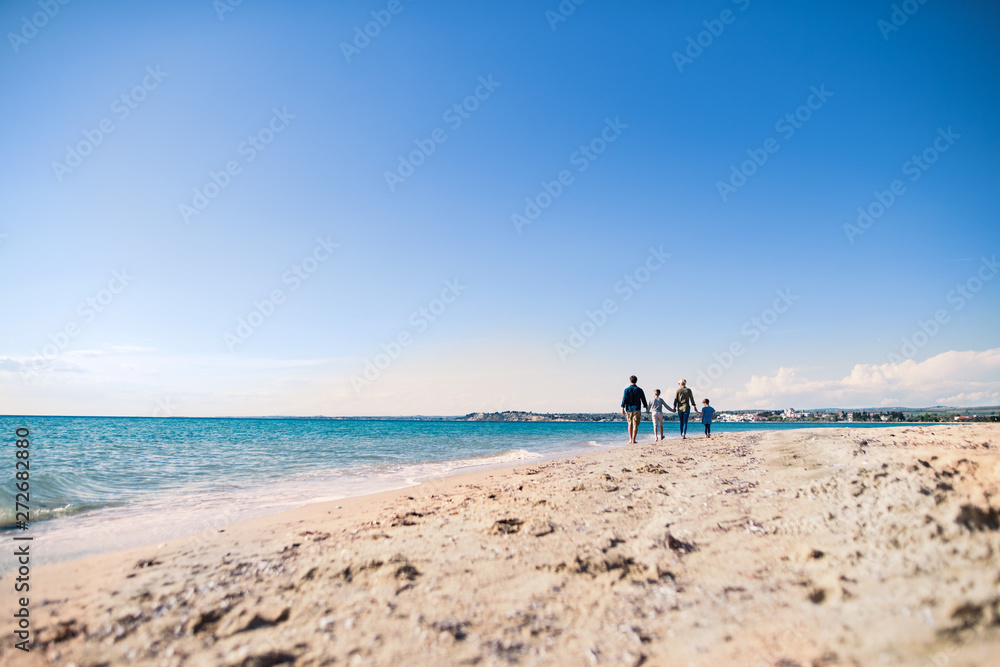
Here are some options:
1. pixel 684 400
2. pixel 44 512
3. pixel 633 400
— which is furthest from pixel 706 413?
pixel 44 512

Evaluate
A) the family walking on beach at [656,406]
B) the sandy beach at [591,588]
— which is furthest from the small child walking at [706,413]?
the sandy beach at [591,588]

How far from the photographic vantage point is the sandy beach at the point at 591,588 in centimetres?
292

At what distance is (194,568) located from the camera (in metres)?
5.20

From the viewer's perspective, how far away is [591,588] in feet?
12.6

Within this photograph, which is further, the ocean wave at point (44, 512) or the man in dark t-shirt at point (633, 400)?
the man in dark t-shirt at point (633, 400)

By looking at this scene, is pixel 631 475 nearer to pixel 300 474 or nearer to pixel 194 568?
pixel 194 568

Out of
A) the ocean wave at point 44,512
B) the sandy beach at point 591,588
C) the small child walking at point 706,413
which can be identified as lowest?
the ocean wave at point 44,512

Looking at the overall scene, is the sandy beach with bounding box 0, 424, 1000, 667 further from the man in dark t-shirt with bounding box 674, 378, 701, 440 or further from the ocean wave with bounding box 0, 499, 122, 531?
the man in dark t-shirt with bounding box 674, 378, 701, 440

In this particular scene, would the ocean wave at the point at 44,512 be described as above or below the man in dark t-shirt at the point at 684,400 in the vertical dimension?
below

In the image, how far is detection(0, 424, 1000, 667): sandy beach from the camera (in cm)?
292

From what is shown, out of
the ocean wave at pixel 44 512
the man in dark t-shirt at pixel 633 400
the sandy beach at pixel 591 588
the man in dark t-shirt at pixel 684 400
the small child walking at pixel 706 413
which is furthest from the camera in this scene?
the small child walking at pixel 706 413

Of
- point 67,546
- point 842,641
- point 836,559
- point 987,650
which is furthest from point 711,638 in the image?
point 67,546

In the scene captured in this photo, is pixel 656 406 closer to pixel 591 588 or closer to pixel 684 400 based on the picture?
pixel 684 400

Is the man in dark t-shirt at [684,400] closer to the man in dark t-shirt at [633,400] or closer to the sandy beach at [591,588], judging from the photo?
the man in dark t-shirt at [633,400]
